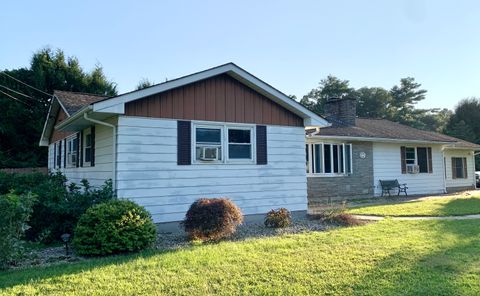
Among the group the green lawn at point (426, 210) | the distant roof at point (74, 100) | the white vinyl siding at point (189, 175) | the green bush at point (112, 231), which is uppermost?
the distant roof at point (74, 100)

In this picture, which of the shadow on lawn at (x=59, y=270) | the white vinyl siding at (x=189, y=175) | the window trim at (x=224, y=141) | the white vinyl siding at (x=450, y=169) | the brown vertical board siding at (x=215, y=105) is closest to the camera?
the shadow on lawn at (x=59, y=270)

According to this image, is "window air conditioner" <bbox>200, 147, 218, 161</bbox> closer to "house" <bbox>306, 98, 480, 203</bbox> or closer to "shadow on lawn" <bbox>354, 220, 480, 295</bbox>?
"shadow on lawn" <bbox>354, 220, 480, 295</bbox>

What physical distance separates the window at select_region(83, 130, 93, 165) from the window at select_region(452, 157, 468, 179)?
67.2 feet

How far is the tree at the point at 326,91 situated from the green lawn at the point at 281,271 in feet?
133

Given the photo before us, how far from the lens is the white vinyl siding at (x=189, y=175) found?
866cm

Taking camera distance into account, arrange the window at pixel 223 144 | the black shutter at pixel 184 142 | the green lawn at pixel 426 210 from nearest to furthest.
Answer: the black shutter at pixel 184 142, the window at pixel 223 144, the green lawn at pixel 426 210

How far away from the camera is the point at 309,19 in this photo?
1270 centimetres

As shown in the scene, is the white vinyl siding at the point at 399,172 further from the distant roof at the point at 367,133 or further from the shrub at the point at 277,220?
the shrub at the point at 277,220

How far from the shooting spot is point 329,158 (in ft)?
54.3

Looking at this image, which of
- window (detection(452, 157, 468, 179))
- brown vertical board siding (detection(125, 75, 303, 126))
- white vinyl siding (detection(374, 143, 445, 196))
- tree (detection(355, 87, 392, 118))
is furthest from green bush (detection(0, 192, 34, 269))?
tree (detection(355, 87, 392, 118))

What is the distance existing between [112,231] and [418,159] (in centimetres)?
1742

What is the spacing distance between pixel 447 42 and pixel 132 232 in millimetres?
13423

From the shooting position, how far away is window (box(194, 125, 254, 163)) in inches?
377

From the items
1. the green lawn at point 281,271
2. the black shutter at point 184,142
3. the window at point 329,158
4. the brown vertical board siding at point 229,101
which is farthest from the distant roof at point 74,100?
the window at point 329,158
